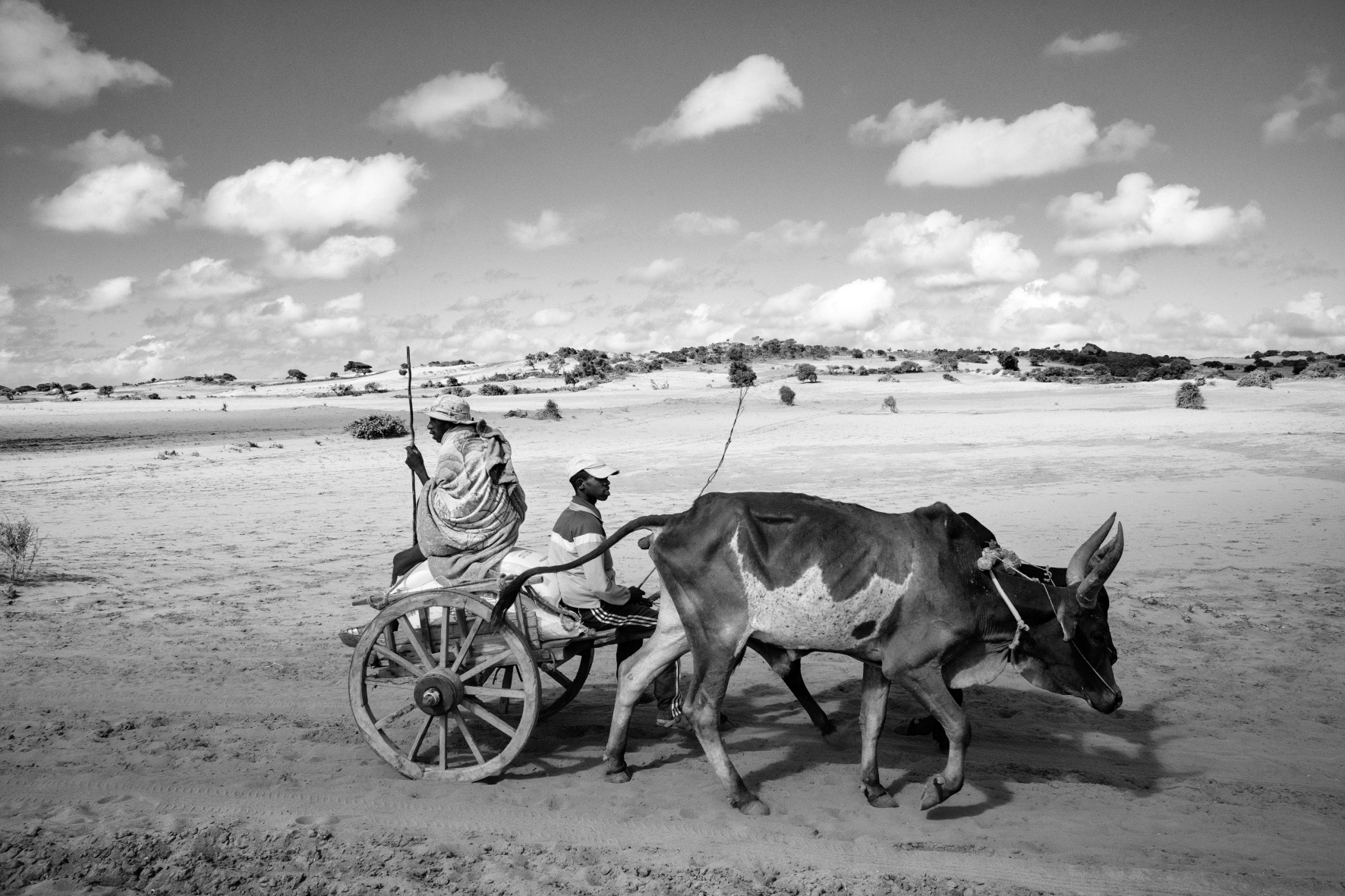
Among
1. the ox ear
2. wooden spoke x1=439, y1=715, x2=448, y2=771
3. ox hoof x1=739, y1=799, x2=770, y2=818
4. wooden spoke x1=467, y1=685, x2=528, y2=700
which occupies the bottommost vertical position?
ox hoof x1=739, y1=799, x2=770, y2=818

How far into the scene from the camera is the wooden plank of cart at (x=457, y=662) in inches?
211

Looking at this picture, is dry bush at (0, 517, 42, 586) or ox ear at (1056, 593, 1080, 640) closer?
ox ear at (1056, 593, 1080, 640)

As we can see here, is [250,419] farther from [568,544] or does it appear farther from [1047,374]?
[1047,374]

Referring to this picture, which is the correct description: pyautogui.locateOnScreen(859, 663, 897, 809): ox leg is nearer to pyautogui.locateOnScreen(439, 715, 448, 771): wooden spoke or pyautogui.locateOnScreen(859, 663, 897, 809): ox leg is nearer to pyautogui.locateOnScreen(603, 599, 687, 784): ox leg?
pyautogui.locateOnScreen(603, 599, 687, 784): ox leg

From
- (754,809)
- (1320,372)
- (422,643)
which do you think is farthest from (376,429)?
(1320,372)

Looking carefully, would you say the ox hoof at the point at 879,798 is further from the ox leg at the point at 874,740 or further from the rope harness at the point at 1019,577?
the rope harness at the point at 1019,577

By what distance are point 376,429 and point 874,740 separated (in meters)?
28.2

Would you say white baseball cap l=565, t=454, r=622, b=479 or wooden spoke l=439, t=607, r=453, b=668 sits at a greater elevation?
white baseball cap l=565, t=454, r=622, b=479

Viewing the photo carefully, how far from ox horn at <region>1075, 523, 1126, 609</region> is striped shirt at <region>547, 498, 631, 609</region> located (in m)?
2.82

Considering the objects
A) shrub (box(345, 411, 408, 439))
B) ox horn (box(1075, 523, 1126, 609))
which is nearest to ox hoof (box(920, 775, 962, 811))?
ox horn (box(1075, 523, 1126, 609))

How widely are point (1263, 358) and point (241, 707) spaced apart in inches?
3713

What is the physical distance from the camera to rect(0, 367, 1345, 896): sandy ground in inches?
180

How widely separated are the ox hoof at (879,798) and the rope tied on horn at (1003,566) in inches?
44.9

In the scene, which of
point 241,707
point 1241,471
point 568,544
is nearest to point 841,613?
point 568,544
